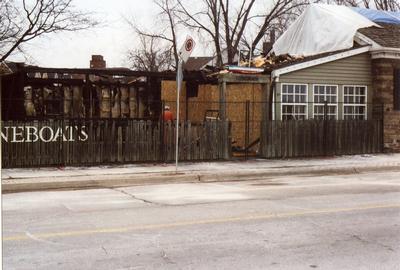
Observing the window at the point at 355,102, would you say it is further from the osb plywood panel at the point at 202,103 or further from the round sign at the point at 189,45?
the round sign at the point at 189,45

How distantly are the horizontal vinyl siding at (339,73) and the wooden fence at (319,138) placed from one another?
5.57 ft

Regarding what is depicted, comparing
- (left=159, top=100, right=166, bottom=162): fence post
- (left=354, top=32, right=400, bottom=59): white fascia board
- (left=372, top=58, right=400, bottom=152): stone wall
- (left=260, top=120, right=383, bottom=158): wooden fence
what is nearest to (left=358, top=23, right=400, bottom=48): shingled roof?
(left=354, top=32, right=400, bottom=59): white fascia board

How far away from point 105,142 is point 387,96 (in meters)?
10.5

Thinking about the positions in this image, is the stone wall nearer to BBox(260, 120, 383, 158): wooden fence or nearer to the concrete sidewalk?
BBox(260, 120, 383, 158): wooden fence

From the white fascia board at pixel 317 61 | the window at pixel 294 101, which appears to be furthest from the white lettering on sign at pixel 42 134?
the window at pixel 294 101

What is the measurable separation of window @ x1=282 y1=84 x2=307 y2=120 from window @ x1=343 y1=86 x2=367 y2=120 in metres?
1.67

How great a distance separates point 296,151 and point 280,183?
5051mm

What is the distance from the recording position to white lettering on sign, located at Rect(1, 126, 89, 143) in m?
13.6

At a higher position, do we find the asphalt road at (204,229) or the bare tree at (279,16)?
the bare tree at (279,16)

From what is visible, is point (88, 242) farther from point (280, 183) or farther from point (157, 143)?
point (157, 143)

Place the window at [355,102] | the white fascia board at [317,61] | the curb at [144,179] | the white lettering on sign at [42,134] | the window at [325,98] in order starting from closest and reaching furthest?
the curb at [144,179] → the white lettering on sign at [42,134] → the white fascia board at [317,61] → the window at [325,98] → the window at [355,102]

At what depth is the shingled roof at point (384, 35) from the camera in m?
19.0

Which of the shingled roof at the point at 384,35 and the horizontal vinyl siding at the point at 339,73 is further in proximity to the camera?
the shingled roof at the point at 384,35

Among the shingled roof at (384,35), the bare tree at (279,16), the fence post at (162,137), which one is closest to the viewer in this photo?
the fence post at (162,137)
